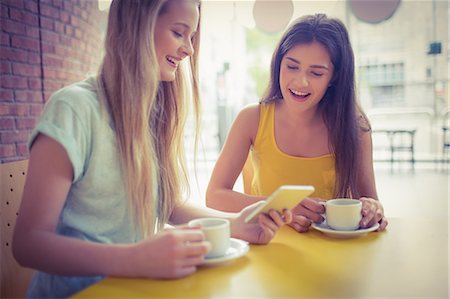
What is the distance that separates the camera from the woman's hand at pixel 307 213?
1.21 m

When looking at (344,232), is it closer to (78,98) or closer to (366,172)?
(366,172)

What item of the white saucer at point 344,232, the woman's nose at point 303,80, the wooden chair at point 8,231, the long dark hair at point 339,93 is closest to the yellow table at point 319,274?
the white saucer at point 344,232

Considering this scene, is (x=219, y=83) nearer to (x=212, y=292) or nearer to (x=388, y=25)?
(x=388, y=25)

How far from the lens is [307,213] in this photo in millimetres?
1255

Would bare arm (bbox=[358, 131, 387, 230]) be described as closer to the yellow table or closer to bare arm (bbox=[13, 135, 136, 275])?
the yellow table

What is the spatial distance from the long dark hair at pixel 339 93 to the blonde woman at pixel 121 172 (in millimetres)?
505

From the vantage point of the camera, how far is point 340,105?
67.1 inches

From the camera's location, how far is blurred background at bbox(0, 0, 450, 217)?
243cm

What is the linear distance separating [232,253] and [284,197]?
17 cm

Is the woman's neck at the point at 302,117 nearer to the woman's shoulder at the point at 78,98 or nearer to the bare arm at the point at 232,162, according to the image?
the bare arm at the point at 232,162

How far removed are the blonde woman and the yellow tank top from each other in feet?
1.66

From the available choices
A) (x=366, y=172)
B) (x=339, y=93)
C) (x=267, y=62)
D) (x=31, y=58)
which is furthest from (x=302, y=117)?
(x=31, y=58)

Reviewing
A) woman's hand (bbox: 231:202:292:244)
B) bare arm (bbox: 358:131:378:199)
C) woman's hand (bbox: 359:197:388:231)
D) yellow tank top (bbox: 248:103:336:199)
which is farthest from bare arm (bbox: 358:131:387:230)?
woman's hand (bbox: 231:202:292:244)

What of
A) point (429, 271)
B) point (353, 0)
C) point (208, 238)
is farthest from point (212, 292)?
point (353, 0)
